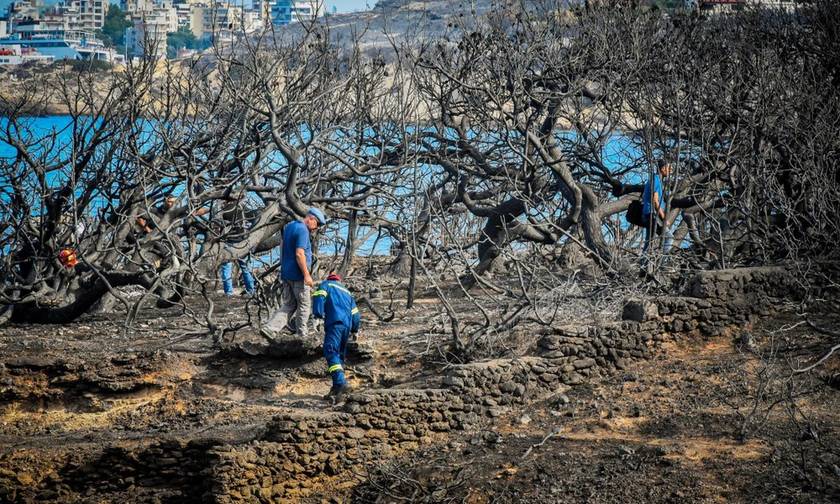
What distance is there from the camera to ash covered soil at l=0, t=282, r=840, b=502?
10.5 m

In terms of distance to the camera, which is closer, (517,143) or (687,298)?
(687,298)

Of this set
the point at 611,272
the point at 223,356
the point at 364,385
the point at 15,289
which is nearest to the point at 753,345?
the point at 611,272

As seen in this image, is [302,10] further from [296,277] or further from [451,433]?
[451,433]

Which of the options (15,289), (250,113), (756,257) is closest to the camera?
(756,257)

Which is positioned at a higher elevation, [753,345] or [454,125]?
[454,125]

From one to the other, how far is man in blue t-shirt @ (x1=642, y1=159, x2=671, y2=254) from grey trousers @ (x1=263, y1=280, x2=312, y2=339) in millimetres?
3909

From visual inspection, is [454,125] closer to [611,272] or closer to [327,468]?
[611,272]

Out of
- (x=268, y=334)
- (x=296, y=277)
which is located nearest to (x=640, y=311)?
(x=296, y=277)

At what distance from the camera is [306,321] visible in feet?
45.5

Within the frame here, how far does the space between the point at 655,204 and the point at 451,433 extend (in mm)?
5003

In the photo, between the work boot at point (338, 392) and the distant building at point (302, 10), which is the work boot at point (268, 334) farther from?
the distant building at point (302, 10)

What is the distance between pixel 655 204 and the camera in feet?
51.1

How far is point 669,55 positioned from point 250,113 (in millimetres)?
6068

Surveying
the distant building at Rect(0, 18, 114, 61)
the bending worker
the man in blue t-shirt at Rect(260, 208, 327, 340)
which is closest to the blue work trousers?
the bending worker
